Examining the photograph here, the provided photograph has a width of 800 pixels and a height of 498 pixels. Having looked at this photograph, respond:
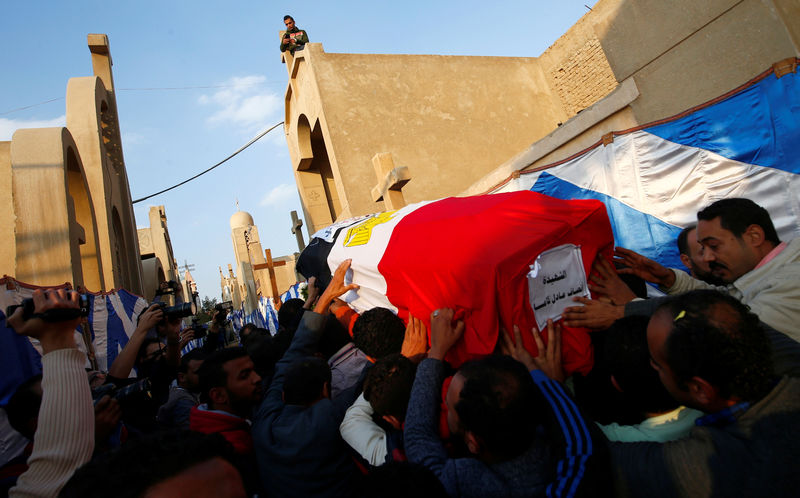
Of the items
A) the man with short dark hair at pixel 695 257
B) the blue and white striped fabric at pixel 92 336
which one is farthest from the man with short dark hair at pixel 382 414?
the blue and white striped fabric at pixel 92 336

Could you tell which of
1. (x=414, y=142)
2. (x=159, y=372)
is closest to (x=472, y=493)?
→ (x=159, y=372)

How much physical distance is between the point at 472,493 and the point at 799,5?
154 inches

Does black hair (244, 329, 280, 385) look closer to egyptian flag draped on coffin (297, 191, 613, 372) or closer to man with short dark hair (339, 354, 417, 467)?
egyptian flag draped on coffin (297, 191, 613, 372)

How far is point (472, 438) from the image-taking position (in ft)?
3.97

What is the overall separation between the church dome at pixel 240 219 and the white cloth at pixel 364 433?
1166 inches

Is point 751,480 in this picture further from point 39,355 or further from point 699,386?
point 39,355

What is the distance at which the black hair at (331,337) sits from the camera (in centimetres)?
275

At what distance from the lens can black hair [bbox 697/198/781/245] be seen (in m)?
1.81

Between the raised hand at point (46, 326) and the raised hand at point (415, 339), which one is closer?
the raised hand at point (46, 326)

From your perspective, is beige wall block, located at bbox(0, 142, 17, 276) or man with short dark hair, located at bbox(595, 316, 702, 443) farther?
beige wall block, located at bbox(0, 142, 17, 276)

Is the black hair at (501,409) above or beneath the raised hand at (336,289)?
beneath

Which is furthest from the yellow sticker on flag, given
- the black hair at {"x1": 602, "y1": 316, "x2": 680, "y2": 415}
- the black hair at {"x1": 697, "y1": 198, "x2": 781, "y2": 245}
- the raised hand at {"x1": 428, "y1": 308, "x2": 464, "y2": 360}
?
the black hair at {"x1": 697, "y1": 198, "x2": 781, "y2": 245}

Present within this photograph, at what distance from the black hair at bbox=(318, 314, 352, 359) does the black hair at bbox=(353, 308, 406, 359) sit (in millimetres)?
679

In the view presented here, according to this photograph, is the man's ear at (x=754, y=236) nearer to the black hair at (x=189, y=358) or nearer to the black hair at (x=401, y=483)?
the black hair at (x=401, y=483)
